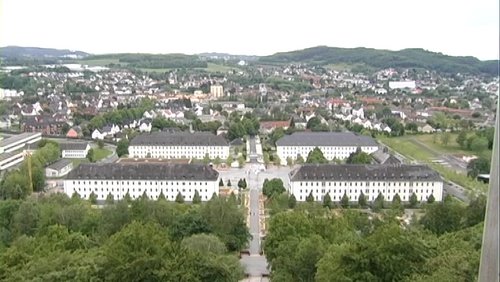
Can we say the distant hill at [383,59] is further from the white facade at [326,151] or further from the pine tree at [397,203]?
the pine tree at [397,203]

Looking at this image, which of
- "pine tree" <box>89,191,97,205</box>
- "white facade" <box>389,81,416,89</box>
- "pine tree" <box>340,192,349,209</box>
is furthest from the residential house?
"white facade" <box>389,81,416,89</box>

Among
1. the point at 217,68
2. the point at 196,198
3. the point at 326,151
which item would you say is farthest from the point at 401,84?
the point at 196,198

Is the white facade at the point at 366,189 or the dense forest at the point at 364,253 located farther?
the white facade at the point at 366,189

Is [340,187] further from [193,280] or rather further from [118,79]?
Answer: [118,79]

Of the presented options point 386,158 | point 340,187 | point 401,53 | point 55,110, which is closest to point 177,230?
point 340,187

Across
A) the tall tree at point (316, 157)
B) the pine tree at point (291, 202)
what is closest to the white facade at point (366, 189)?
the pine tree at point (291, 202)
